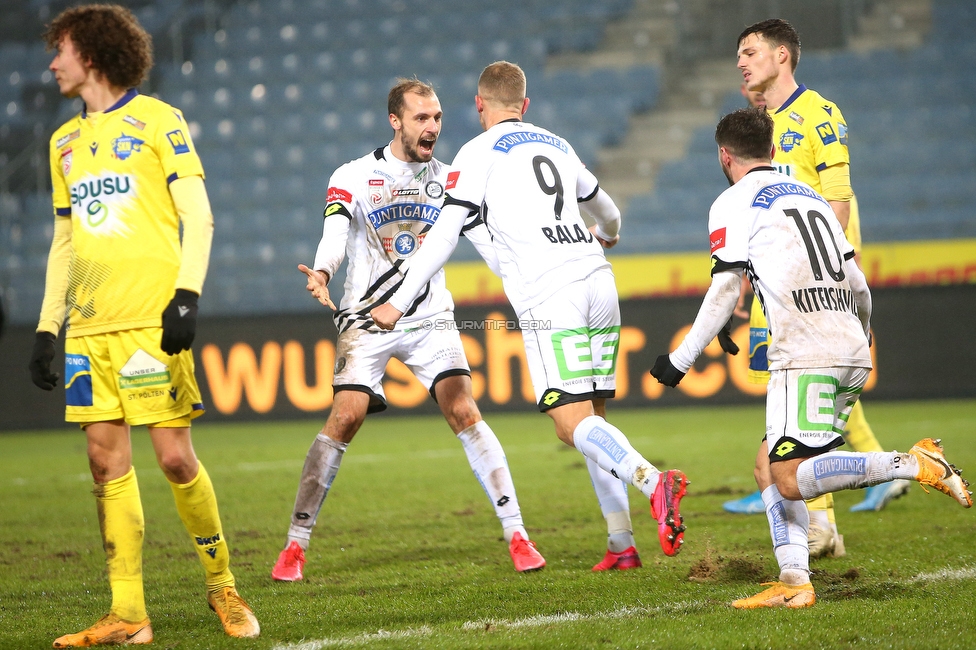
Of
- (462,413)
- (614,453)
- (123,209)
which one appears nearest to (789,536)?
(614,453)

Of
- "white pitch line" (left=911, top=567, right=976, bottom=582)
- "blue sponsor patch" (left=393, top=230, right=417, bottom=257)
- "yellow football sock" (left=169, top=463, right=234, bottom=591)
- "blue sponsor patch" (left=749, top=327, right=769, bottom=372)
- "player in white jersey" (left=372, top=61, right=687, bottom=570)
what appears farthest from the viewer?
"blue sponsor patch" (left=393, top=230, right=417, bottom=257)

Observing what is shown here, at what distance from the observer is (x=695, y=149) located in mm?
17062

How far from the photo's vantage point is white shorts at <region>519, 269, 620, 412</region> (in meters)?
4.19

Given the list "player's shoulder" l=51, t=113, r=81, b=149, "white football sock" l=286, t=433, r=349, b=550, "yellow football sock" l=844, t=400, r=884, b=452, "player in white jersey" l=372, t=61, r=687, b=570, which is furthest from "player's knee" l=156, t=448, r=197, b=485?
"yellow football sock" l=844, t=400, r=884, b=452

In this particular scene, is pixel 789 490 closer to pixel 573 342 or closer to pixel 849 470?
pixel 849 470

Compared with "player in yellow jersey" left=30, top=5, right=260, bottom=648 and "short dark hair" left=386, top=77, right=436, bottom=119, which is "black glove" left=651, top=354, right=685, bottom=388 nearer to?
"player in yellow jersey" left=30, top=5, right=260, bottom=648

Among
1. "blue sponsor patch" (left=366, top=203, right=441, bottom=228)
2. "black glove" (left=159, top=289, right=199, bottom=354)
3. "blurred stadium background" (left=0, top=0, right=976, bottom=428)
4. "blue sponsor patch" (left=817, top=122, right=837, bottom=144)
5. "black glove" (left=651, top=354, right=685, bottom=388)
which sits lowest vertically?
"black glove" (left=651, top=354, right=685, bottom=388)

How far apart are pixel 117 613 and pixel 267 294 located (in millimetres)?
9861

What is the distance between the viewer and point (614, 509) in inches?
177

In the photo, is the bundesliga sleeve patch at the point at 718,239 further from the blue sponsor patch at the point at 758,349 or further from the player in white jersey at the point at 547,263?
the blue sponsor patch at the point at 758,349

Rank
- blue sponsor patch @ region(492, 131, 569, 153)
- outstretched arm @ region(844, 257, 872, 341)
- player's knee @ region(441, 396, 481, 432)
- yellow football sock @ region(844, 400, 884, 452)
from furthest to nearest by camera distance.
A: yellow football sock @ region(844, 400, 884, 452) < player's knee @ region(441, 396, 481, 432) < blue sponsor patch @ region(492, 131, 569, 153) < outstretched arm @ region(844, 257, 872, 341)

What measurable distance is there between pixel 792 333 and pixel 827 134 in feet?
4.94

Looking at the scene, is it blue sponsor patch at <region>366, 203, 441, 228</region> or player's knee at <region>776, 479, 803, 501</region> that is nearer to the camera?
player's knee at <region>776, 479, 803, 501</region>

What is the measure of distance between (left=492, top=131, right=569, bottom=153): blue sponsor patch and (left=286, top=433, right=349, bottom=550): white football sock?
4.96ft
